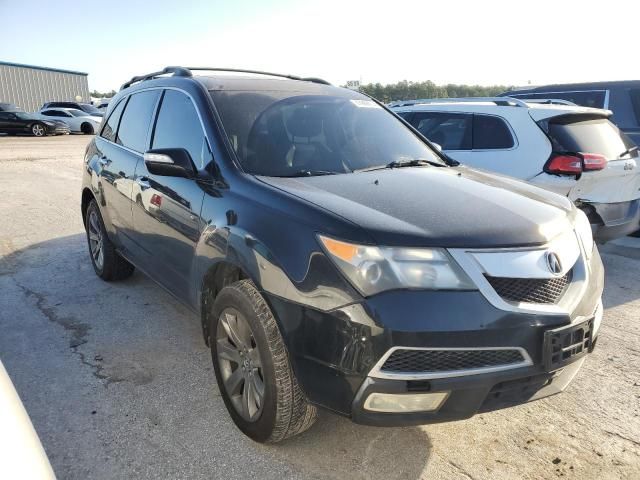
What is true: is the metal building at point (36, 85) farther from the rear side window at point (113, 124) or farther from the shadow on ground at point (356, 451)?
the shadow on ground at point (356, 451)

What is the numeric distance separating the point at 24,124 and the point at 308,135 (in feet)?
85.4

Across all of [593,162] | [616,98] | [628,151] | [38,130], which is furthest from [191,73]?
[38,130]

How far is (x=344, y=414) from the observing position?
2156 mm

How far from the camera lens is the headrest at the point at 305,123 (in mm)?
3256

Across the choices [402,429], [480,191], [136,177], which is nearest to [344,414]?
[402,429]

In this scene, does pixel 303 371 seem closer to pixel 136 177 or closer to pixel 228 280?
pixel 228 280

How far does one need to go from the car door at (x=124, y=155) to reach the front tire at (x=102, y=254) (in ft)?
1.06

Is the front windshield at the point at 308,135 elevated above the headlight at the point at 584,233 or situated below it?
above

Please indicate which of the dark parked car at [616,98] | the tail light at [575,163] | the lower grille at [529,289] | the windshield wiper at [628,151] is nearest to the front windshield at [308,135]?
the lower grille at [529,289]

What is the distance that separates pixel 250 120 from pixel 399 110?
369cm

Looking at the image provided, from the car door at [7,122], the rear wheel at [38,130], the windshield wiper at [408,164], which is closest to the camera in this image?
the windshield wiper at [408,164]

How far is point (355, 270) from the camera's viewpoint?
2.09 meters

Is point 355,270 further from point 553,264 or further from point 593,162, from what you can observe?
point 593,162

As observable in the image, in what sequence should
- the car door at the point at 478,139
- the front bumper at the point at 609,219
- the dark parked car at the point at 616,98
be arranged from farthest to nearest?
the dark parked car at the point at 616,98 < the car door at the point at 478,139 < the front bumper at the point at 609,219
